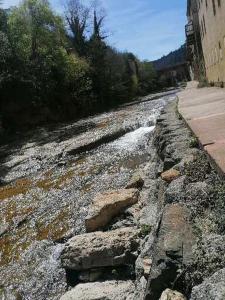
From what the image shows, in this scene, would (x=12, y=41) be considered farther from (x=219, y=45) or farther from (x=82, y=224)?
(x=82, y=224)

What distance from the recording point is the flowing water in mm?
5465

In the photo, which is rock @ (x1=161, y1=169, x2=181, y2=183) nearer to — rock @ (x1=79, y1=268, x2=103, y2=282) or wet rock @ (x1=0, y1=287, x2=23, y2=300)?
rock @ (x1=79, y1=268, x2=103, y2=282)

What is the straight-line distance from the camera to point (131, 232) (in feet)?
16.8

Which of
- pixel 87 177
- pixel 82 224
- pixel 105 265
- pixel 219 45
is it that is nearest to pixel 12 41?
pixel 219 45

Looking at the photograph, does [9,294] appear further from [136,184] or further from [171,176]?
[136,184]

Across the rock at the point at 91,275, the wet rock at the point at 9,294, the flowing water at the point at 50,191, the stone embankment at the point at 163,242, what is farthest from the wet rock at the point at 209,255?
the wet rock at the point at 9,294

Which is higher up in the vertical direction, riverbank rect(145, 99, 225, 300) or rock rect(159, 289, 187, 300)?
riverbank rect(145, 99, 225, 300)

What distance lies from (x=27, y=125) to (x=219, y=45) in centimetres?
1177

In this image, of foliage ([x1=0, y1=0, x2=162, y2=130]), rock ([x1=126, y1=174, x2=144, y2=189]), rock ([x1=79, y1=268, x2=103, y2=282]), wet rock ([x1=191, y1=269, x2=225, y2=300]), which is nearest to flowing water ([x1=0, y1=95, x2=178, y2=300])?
rock ([x1=79, y1=268, x2=103, y2=282])

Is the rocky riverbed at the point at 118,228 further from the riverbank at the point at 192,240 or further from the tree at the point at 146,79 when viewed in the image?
the tree at the point at 146,79

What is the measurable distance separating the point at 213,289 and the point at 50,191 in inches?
284

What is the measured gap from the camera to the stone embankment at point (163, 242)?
2779mm

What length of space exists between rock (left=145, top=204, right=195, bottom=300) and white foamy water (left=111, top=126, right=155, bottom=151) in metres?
8.97

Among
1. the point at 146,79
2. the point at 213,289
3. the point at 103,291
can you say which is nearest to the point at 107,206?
the point at 103,291
